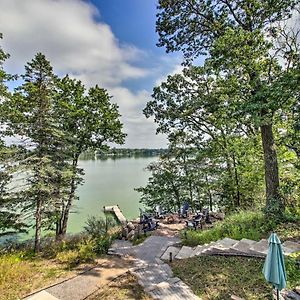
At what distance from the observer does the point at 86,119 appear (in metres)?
12.0

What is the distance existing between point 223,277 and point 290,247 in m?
1.92

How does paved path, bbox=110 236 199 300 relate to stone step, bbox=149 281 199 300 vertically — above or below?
below

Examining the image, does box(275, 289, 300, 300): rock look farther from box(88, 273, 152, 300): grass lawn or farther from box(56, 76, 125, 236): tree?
box(56, 76, 125, 236): tree

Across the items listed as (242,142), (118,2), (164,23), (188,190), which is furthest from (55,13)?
(188,190)

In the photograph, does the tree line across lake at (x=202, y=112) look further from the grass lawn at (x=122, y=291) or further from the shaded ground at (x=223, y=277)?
the grass lawn at (x=122, y=291)

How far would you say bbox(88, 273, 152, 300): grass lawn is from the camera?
4.57m

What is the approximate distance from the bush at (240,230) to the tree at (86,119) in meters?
6.04

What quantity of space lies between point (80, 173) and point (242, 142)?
7911 mm

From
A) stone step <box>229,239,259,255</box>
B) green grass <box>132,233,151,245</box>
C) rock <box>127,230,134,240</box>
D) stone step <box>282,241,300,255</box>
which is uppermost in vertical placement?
stone step <box>282,241,300,255</box>

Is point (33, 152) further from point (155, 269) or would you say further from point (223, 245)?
point (223, 245)

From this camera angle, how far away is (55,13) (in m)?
5.99

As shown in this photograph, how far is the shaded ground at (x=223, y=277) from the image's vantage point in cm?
412

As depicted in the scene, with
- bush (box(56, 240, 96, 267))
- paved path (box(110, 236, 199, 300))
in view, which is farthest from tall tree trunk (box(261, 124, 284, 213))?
bush (box(56, 240, 96, 267))

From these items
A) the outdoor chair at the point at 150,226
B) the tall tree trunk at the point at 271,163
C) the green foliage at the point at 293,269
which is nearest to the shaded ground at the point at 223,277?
the green foliage at the point at 293,269
